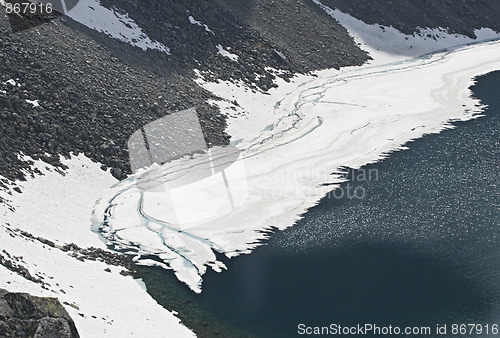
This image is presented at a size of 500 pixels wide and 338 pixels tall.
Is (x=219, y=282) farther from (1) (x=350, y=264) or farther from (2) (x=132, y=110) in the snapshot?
(2) (x=132, y=110)

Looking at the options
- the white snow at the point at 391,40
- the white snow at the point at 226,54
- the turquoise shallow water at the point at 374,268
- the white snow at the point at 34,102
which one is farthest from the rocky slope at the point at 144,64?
the turquoise shallow water at the point at 374,268

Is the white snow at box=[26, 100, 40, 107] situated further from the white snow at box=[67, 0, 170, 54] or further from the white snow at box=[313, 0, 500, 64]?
the white snow at box=[313, 0, 500, 64]

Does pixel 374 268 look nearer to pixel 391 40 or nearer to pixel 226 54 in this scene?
pixel 226 54

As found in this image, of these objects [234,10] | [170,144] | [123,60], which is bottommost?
[170,144]

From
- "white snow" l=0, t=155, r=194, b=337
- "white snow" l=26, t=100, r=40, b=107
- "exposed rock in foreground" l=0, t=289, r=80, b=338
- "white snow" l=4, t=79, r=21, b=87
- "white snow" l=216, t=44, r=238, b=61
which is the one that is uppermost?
"white snow" l=216, t=44, r=238, b=61

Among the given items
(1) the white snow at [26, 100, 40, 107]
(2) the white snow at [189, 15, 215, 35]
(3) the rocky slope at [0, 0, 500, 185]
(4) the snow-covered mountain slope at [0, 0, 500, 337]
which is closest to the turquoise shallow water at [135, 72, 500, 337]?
(4) the snow-covered mountain slope at [0, 0, 500, 337]

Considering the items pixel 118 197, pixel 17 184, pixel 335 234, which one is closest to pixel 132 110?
pixel 118 197
